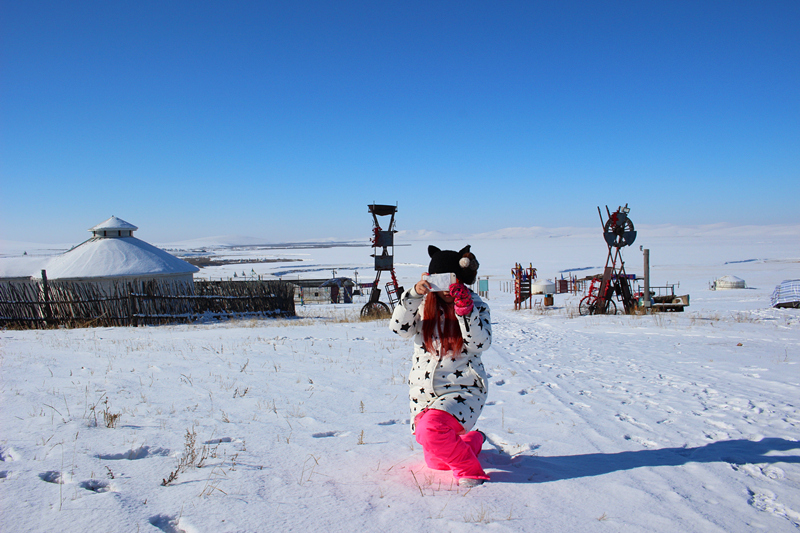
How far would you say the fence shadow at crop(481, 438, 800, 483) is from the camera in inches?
121

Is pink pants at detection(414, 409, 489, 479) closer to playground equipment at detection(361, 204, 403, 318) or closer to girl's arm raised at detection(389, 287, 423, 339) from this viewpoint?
girl's arm raised at detection(389, 287, 423, 339)

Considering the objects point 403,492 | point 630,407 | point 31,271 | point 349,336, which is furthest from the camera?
point 31,271

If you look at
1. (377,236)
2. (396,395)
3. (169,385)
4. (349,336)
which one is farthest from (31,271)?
(396,395)

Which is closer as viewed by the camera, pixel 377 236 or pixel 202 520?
pixel 202 520

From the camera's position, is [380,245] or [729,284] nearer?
[380,245]

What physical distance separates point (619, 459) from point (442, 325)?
5.65 ft

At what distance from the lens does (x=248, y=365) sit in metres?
6.63

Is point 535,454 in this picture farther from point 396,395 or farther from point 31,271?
point 31,271

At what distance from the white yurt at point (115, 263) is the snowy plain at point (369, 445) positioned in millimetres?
12032

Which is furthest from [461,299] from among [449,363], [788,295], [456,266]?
[788,295]

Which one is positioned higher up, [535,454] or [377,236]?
[377,236]

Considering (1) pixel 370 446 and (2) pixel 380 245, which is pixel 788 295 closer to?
(2) pixel 380 245

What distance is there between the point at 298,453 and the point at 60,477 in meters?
1.38

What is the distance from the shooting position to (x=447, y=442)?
276 cm
